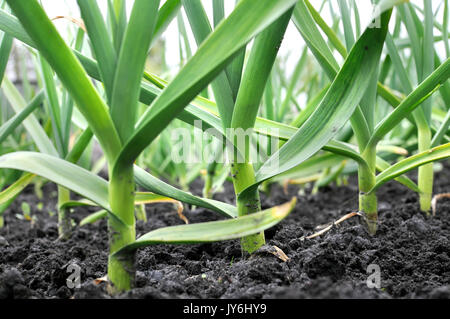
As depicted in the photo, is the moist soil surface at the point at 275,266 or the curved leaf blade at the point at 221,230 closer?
the curved leaf blade at the point at 221,230

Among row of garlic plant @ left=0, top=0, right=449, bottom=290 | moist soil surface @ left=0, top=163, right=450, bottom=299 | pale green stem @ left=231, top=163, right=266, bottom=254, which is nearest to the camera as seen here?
row of garlic plant @ left=0, top=0, right=449, bottom=290

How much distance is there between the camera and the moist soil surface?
577 mm

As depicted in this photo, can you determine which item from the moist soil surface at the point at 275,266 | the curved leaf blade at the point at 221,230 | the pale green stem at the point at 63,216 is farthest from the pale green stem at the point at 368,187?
the pale green stem at the point at 63,216

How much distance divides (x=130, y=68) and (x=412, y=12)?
78 centimetres

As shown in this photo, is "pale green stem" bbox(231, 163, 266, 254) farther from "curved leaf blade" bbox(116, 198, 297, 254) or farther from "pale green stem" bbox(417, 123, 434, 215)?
"pale green stem" bbox(417, 123, 434, 215)

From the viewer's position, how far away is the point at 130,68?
0.52 m

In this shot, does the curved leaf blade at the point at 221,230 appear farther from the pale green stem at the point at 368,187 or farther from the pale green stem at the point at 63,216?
the pale green stem at the point at 63,216

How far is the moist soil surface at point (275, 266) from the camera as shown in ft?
1.89

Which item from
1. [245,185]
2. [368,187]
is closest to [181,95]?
[245,185]

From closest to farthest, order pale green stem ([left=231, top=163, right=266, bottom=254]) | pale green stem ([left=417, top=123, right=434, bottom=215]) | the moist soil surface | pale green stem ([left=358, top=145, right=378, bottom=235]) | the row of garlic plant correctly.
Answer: the row of garlic plant < the moist soil surface < pale green stem ([left=231, top=163, right=266, bottom=254]) < pale green stem ([left=358, top=145, right=378, bottom=235]) < pale green stem ([left=417, top=123, right=434, bottom=215])

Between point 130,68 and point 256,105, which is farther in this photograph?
point 256,105

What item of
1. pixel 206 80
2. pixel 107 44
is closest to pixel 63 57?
pixel 107 44

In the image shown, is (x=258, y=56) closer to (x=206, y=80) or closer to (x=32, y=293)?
(x=206, y=80)

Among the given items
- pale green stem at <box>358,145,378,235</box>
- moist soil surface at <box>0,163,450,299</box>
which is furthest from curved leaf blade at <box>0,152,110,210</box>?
pale green stem at <box>358,145,378,235</box>
